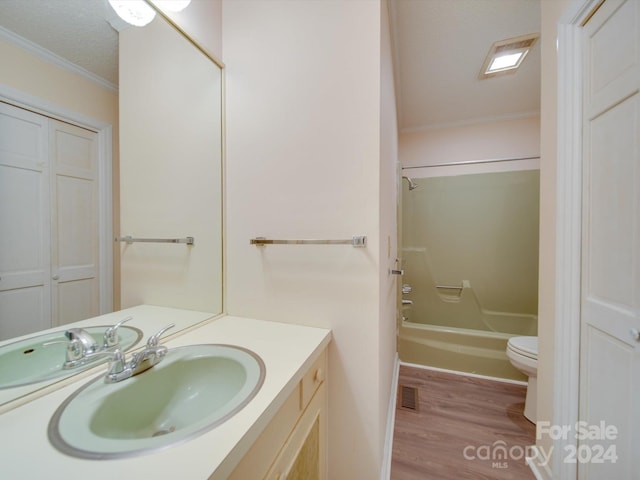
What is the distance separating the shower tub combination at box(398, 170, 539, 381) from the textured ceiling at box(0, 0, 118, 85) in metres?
2.52

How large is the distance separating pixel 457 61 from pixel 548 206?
1269 millimetres

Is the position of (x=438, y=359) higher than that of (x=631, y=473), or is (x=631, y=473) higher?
(x=631, y=473)

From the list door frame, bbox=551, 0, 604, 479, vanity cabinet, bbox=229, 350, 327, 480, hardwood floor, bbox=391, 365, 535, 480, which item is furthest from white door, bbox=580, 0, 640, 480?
vanity cabinet, bbox=229, 350, 327, 480

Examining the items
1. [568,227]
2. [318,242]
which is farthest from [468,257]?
[318,242]

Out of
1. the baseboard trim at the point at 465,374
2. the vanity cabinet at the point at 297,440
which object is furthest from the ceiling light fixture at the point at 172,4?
the baseboard trim at the point at 465,374

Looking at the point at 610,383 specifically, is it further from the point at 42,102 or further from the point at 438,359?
the point at 42,102

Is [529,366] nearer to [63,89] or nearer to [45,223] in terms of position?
[45,223]

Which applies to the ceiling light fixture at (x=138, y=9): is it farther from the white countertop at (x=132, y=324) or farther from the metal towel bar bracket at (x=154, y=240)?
the white countertop at (x=132, y=324)

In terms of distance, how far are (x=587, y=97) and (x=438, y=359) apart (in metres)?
2.01

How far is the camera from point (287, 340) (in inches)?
36.6

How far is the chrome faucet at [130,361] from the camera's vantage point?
26.0 inches

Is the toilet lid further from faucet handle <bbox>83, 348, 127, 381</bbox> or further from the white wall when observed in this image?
the white wall

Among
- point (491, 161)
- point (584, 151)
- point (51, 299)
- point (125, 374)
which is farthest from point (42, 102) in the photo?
point (491, 161)

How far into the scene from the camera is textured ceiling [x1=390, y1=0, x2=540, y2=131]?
134 centimetres
